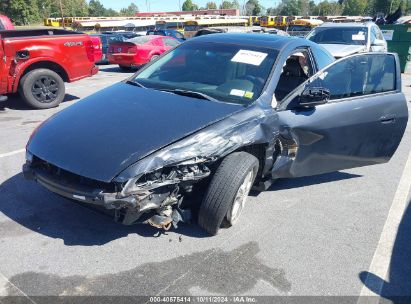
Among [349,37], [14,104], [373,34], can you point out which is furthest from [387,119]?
[373,34]

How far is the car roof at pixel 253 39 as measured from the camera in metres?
3.99

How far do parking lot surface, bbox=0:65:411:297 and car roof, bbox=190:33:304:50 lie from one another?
158 centimetres

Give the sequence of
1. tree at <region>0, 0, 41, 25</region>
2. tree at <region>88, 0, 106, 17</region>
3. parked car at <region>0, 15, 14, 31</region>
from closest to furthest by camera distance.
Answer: parked car at <region>0, 15, 14, 31</region> → tree at <region>0, 0, 41, 25</region> → tree at <region>88, 0, 106, 17</region>

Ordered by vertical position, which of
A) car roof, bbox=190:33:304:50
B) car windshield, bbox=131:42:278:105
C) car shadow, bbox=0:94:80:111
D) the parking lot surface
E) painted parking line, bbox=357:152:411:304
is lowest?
painted parking line, bbox=357:152:411:304

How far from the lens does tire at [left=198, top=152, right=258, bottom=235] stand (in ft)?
9.75

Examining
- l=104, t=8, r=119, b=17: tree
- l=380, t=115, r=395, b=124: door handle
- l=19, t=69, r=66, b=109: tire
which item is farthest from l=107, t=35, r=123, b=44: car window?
l=104, t=8, r=119, b=17: tree

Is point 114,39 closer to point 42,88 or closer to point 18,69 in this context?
point 42,88

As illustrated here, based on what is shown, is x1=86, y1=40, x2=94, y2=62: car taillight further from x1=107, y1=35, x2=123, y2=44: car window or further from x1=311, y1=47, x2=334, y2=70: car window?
x1=107, y1=35, x2=123, y2=44: car window

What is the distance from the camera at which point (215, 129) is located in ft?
9.82

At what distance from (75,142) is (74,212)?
2.89ft

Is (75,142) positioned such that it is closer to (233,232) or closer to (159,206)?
(159,206)

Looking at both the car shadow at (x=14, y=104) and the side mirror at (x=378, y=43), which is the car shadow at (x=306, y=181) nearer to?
the car shadow at (x=14, y=104)

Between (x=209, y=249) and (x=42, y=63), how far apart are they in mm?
5996

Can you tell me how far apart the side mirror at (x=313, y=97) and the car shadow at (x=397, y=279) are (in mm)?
1412
